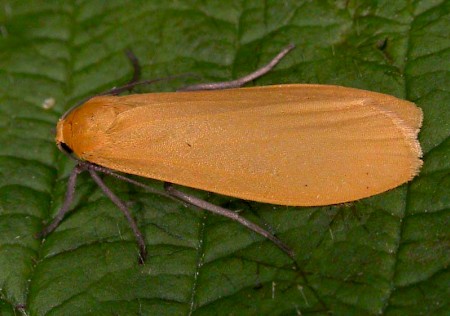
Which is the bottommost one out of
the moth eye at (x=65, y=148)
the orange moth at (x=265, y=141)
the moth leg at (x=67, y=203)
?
the moth leg at (x=67, y=203)

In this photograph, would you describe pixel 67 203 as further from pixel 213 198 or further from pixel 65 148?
pixel 213 198

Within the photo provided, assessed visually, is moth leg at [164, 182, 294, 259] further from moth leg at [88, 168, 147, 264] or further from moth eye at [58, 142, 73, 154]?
moth eye at [58, 142, 73, 154]

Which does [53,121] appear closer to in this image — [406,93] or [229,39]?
[229,39]

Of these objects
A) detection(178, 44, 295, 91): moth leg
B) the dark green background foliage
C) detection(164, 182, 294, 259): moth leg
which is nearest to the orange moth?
detection(164, 182, 294, 259): moth leg

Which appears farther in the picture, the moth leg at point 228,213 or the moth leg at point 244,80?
the moth leg at point 244,80

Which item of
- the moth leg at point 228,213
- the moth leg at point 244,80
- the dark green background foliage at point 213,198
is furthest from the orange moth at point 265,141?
the moth leg at point 244,80

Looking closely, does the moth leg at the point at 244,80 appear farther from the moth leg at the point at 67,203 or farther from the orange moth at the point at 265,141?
the moth leg at the point at 67,203

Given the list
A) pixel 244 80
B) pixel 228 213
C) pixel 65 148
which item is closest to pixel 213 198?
pixel 228 213
